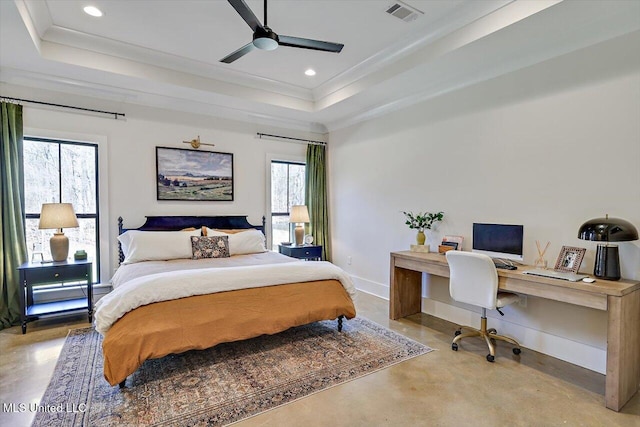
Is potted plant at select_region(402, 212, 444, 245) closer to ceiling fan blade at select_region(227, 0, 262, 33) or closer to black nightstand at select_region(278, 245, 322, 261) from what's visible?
black nightstand at select_region(278, 245, 322, 261)

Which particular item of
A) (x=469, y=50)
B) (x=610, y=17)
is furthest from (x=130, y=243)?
(x=610, y=17)

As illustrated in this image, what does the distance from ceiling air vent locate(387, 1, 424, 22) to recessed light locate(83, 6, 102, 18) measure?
2532 mm

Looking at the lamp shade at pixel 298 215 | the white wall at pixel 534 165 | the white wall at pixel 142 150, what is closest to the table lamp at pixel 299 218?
the lamp shade at pixel 298 215

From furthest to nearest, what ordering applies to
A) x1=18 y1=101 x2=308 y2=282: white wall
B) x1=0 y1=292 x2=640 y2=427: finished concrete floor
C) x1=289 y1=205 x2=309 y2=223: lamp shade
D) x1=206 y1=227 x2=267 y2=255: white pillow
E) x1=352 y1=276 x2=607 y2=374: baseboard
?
1. x1=289 y1=205 x2=309 y2=223: lamp shade
2. x1=206 y1=227 x2=267 y2=255: white pillow
3. x1=18 y1=101 x2=308 y2=282: white wall
4. x1=352 y1=276 x2=607 y2=374: baseboard
5. x1=0 y1=292 x2=640 y2=427: finished concrete floor

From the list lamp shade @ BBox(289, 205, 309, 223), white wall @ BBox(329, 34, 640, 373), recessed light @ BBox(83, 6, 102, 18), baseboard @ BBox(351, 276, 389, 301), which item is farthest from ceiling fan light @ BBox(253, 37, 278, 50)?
baseboard @ BBox(351, 276, 389, 301)

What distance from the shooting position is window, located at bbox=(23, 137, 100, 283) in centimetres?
384

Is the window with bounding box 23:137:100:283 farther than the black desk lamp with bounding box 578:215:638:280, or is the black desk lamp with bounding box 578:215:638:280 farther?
the window with bounding box 23:137:100:283

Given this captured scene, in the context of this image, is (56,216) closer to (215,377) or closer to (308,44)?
(215,377)

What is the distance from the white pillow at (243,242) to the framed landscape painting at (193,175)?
653mm

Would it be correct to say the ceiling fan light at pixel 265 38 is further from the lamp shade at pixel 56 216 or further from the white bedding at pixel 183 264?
the lamp shade at pixel 56 216

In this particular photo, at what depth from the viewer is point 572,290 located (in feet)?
7.93

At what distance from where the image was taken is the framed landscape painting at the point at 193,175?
4.55 meters

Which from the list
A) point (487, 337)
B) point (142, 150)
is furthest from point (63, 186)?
point (487, 337)

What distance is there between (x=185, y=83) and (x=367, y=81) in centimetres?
221
